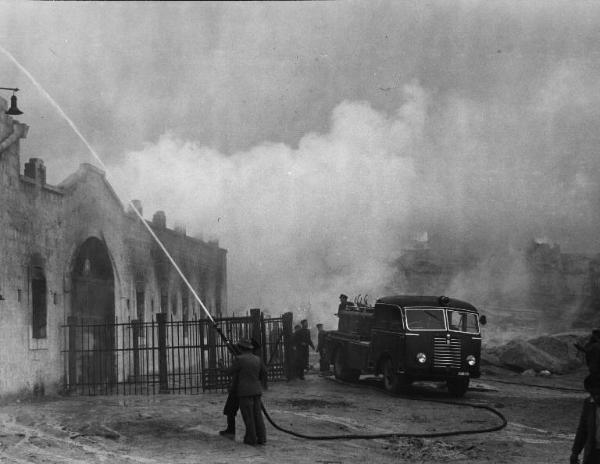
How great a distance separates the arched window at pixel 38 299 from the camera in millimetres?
18062

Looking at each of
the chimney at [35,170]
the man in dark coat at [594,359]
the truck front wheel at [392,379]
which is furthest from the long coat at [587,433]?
the chimney at [35,170]

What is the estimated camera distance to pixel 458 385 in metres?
17.9

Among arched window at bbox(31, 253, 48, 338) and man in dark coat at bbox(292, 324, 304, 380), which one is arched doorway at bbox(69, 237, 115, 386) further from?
man in dark coat at bbox(292, 324, 304, 380)

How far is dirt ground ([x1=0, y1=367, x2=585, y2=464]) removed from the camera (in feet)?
34.1

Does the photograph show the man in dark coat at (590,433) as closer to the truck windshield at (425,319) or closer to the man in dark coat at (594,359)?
the man in dark coat at (594,359)

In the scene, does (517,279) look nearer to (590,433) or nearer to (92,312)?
(92,312)

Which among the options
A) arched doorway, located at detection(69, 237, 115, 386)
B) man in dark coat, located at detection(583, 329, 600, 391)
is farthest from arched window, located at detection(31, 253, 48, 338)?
man in dark coat, located at detection(583, 329, 600, 391)

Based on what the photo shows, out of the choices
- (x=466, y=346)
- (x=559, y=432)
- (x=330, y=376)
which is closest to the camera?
(x=559, y=432)

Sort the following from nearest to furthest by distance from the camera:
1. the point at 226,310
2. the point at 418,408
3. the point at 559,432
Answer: the point at 559,432 → the point at 418,408 → the point at 226,310

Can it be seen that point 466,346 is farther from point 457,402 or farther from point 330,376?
point 330,376

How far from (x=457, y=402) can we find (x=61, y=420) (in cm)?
833

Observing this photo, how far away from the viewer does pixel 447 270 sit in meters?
44.5

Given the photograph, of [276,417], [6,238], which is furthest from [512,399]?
[6,238]

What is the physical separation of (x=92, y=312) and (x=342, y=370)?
24.9 feet
